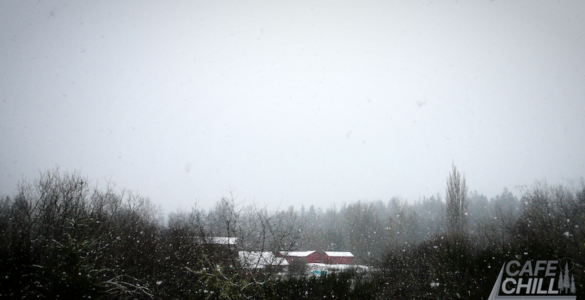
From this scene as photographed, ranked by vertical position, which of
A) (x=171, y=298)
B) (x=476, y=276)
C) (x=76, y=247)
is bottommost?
(x=171, y=298)

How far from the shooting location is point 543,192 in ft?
74.6

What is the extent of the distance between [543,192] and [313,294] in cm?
2232

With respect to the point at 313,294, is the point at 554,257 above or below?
above

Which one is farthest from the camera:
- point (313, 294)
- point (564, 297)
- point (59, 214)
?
point (59, 214)

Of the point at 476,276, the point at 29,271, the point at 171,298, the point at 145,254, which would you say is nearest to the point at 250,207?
the point at 29,271

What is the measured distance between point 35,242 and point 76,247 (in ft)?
20.9

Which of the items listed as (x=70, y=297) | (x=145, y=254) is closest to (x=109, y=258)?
(x=145, y=254)

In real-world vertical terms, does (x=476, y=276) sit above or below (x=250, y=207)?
below

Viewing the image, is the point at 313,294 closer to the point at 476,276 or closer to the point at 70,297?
the point at 476,276

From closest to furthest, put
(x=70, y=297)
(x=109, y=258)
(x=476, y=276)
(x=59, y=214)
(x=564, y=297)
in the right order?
(x=70, y=297) → (x=564, y=297) → (x=476, y=276) → (x=109, y=258) → (x=59, y=214)

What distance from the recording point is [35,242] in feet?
34.9

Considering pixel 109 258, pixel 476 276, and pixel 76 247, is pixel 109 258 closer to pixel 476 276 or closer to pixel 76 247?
pixel 76 247

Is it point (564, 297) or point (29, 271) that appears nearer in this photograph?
point (29, 271)

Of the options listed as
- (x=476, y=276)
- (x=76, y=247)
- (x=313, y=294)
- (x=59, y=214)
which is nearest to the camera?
(x=76, y=247)
